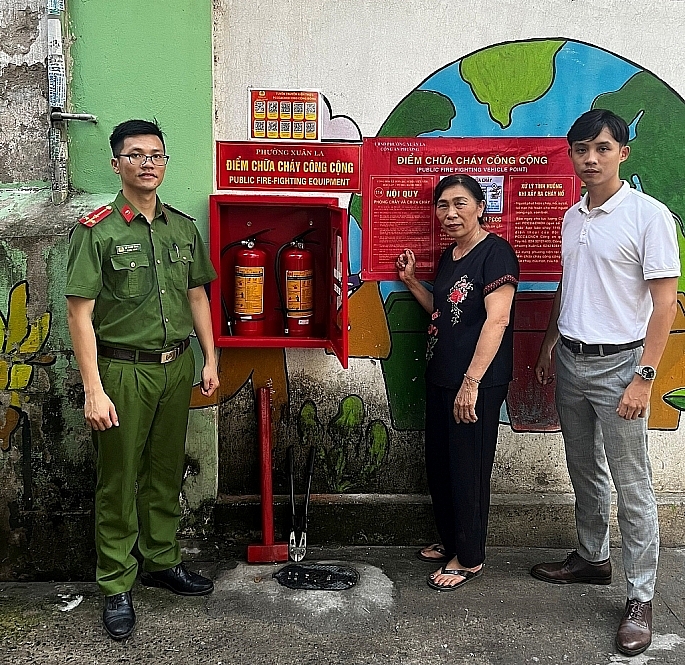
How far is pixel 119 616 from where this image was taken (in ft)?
11.8

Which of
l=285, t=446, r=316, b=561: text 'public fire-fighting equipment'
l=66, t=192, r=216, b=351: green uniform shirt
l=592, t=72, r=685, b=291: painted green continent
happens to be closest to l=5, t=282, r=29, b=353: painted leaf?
l=66, t=192, r=216, b=351: green uniform shirt

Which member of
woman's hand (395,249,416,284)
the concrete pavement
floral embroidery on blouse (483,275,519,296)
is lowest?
the concrete pavement

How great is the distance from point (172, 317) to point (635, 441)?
2102mm

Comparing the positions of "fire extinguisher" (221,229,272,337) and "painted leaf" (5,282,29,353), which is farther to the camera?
"fire extinguisher" (221,229,272,337)

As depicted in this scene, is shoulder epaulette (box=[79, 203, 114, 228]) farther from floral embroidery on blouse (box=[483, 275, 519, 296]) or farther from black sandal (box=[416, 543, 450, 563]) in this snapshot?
black sandal (box=[416, 543, 450, 563])

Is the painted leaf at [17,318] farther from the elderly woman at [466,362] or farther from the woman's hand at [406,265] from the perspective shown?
the elderly woman at [466,362]

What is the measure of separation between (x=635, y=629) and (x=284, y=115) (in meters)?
2.91

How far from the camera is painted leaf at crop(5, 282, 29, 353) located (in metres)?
3.91

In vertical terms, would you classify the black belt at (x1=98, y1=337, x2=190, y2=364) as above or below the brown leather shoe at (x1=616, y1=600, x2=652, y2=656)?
above

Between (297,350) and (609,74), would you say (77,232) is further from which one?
(609,74)

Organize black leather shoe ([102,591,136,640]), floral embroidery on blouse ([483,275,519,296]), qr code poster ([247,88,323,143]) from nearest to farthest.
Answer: black leather shoe ([102,591,136,640])
floral embroidery on blouse ([483,275,519,296])
qr code poster ([247,88,323,143])

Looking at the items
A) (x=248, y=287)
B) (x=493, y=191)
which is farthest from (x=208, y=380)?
(x=493, y=191)

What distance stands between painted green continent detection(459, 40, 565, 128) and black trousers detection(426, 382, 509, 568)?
1491 millimetres

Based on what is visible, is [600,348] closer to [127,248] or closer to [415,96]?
[415,96]
